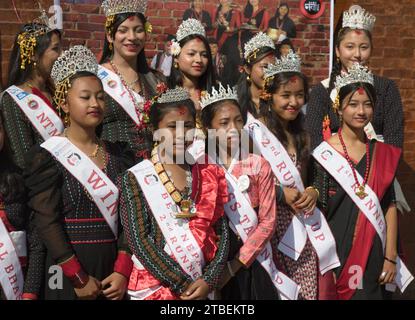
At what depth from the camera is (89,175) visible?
11.5 feet

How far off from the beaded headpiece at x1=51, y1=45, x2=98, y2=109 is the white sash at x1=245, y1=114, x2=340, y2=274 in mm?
929

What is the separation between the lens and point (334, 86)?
15.2 feet

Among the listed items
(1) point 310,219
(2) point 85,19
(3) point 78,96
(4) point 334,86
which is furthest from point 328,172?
(2) point 85,19

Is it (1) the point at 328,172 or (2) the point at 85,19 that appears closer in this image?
(1) the point at 328,172

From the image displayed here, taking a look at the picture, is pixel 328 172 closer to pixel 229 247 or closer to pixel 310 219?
pixel 310 219

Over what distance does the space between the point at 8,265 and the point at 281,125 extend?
157 centimetres

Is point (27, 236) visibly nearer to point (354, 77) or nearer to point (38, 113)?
point (38, 113)

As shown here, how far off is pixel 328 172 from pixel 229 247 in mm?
823

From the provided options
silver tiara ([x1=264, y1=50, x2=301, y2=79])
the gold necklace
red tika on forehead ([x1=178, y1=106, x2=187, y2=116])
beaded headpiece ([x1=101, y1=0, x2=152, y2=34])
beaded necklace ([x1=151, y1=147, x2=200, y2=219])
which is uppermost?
beaded headpiece ([x1=101, y1=0, x2=152, y2=34])

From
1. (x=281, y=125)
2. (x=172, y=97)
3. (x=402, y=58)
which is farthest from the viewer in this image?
(x=402, y=58)

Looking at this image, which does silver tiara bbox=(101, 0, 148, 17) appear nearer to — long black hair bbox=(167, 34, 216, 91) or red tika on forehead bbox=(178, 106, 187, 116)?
long black hair bbox=(167, 34, 216, 91)

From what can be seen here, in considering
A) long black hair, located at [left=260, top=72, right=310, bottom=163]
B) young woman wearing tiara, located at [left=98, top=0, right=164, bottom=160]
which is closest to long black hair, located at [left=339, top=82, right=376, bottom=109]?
long black hair, located at [left=260, top=72, right=310, bottom=163]

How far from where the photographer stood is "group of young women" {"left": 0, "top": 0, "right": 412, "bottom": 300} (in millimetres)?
3461

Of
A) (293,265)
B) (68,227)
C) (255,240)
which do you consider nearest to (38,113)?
(68,227)
